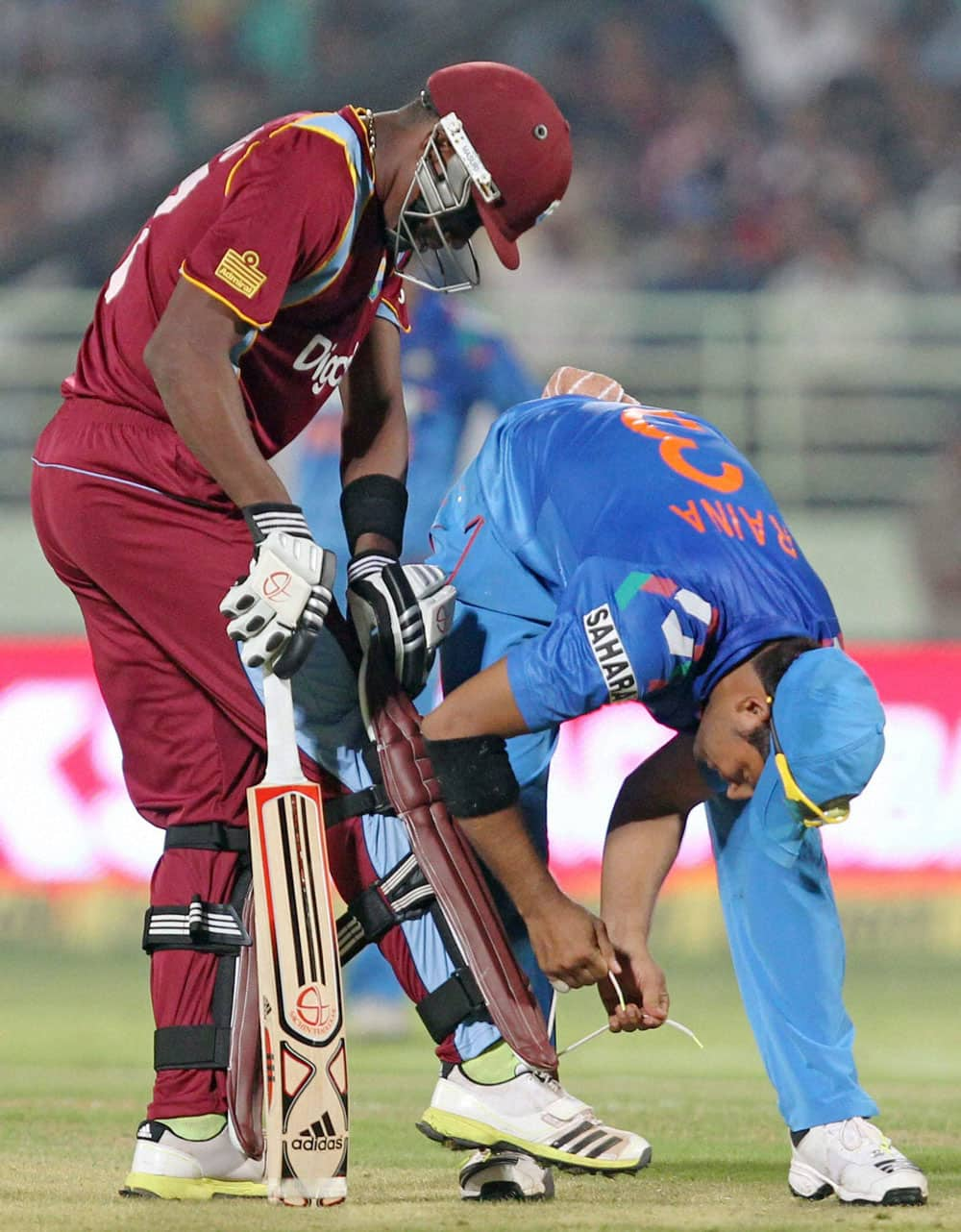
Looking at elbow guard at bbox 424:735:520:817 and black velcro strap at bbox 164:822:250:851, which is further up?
elbow guard at bbox 424:735:520:817

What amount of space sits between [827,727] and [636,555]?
41cm

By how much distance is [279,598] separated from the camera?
2.96 m

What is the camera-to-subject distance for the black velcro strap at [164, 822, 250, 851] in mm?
3275

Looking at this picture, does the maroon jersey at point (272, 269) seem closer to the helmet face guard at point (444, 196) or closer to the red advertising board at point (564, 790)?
the helmet face guard at point (444, 196)

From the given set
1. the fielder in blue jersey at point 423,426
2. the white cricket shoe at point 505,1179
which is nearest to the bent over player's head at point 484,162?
the white cricket shoe at point 505,1179

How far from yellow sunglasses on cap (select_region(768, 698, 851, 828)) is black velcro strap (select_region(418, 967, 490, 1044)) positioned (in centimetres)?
60

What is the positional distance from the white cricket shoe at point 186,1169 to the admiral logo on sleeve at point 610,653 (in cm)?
100

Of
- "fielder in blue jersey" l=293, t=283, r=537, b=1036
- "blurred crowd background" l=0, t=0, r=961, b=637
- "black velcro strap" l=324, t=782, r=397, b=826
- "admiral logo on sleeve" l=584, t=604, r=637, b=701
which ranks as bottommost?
"black velcro strap" l=324, t=782, r=397, b=826

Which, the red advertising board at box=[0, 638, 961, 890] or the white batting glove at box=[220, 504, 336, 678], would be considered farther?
the red advertising board at box=[0, 638, 961, 890]

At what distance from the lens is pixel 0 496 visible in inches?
381

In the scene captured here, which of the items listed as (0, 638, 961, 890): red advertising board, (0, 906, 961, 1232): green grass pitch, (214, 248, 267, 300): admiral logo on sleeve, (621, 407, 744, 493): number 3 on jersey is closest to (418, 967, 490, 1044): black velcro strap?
(0, 906, 961, 1232): green grass pitch

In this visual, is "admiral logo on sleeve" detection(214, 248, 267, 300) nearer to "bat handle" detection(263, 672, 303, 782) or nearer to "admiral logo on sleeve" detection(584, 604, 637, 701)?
"bat handle" detection(263, 672, 303, 782)

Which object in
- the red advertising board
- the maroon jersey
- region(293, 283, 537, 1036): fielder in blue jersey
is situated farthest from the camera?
the red advertising board

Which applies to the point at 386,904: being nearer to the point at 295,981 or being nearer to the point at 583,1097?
the point at 295,981
